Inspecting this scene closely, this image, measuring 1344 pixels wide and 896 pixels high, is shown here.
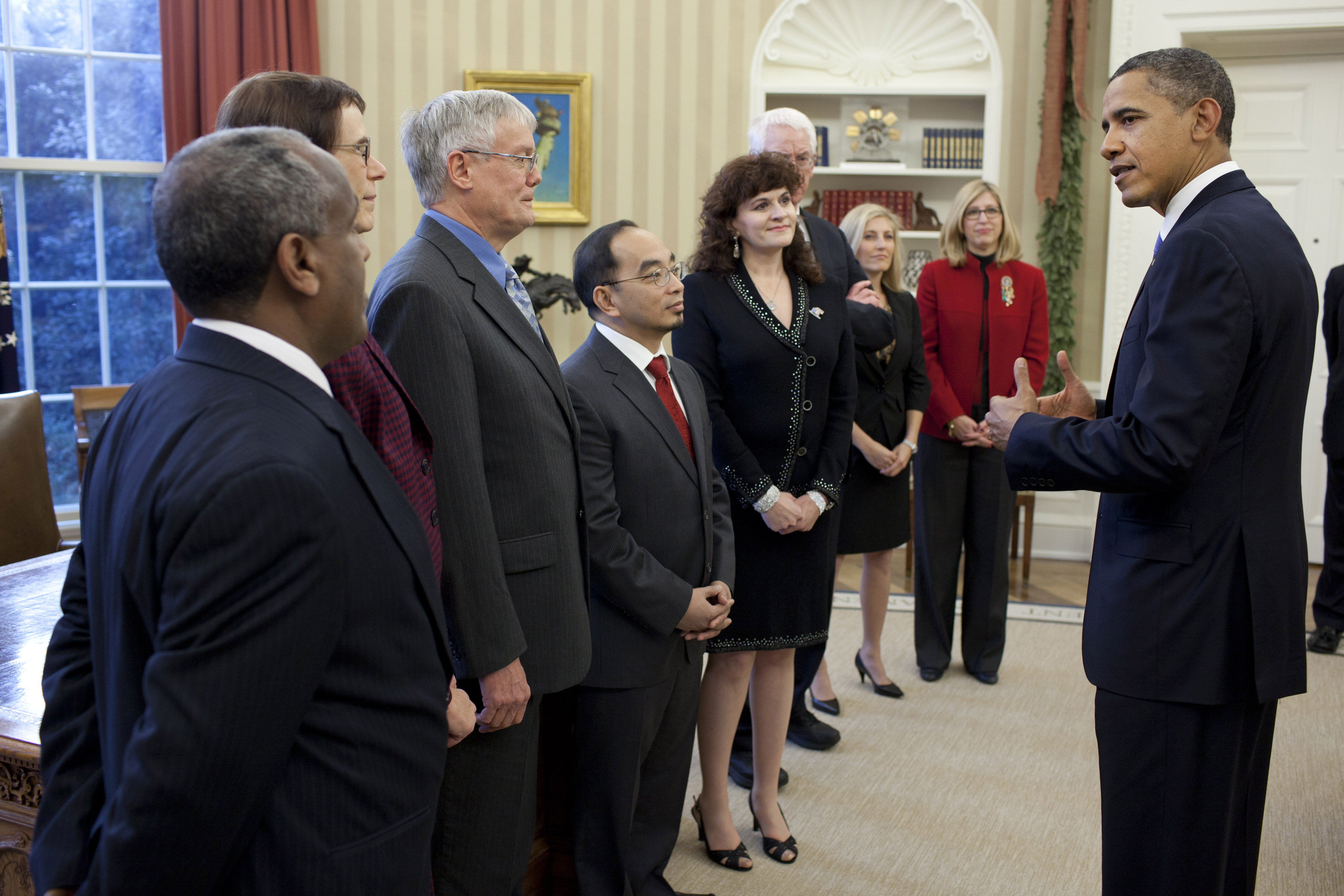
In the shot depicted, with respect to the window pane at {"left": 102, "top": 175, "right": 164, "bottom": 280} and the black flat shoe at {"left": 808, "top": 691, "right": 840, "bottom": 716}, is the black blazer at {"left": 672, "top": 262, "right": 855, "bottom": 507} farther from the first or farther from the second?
the window pane at {"left": 102, "top": 175, "right": 164, "bottom": 280}

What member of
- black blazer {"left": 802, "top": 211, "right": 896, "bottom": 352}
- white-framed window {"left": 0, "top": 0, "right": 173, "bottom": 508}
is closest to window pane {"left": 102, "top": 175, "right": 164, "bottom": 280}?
white-framed window {"left": 0, "top": 0, "right": 173, "bottom": 508}

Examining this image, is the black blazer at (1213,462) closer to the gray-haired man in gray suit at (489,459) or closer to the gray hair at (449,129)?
the gray-haired man in gray suit at (489,459)

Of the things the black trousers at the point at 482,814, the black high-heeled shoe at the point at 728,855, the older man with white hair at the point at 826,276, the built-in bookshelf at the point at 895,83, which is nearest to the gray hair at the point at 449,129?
the black trousers at the point at 482,814

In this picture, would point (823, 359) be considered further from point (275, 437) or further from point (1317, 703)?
point (1317, 703)

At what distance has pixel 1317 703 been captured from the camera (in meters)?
3.46

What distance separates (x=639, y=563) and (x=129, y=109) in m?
4.45

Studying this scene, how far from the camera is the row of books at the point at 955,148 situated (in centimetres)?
519

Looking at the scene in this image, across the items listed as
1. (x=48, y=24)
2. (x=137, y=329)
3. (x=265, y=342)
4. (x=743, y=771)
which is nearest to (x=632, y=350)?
(x=265, y=342)

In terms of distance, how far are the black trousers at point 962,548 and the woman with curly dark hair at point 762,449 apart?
1.26 m

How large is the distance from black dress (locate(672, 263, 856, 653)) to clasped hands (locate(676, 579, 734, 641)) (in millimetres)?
324

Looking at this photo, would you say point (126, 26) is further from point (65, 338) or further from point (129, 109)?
point (65, 338)

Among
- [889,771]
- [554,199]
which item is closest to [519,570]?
[889,771]

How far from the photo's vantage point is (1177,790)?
1616 millimetres

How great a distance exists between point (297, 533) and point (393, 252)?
507 centimetres
